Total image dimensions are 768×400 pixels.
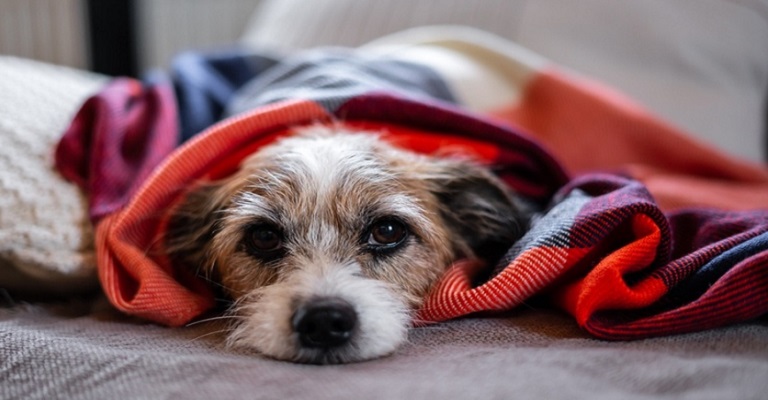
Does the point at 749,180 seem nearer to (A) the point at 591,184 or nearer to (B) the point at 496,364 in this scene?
(A) the point at 591,184

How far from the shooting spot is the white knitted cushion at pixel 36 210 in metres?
1.36

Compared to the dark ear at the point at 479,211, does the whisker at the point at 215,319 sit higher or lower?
lower

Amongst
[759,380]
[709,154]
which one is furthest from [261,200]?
[709,154]

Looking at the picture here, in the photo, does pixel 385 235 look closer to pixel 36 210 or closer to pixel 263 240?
pixel 263 240

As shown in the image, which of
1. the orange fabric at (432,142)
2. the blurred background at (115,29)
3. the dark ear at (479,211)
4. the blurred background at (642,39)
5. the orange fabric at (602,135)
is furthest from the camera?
the blurred background at (115,29)

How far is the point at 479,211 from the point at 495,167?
0.55 ft

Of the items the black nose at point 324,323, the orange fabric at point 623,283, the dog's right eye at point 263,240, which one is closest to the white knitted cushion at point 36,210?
the dog's right eye at point 263,240

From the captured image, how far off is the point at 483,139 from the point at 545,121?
0.45m

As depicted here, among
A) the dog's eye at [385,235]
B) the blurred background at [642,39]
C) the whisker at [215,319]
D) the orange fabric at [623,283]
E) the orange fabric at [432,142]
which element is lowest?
the whisker at [215,319]

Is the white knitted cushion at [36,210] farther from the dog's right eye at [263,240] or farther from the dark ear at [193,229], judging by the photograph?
the dog's right eye at [263,240]

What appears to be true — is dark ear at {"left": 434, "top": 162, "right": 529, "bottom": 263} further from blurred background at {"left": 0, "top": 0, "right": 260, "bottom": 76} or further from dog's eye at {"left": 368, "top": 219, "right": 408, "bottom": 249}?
blurred background at {"left": 0, "top": 0, "right": 260, "bottom": 76}

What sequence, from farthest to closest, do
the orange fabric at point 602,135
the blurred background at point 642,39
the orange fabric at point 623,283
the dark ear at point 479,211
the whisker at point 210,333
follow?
the blurred background at point 642,39
the orange fabric at point 602,135
the dark ear at point 479,211
the whisker at point 210,333
the orange fabric at point 623,283

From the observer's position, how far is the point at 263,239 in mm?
1415

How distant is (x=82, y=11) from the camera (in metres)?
3.55
